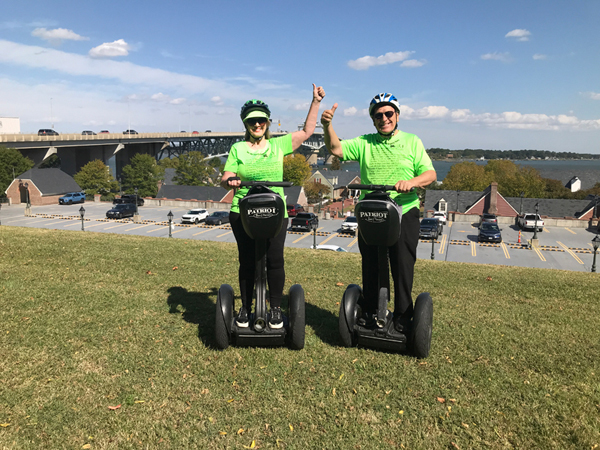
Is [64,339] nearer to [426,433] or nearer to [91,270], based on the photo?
[91,270]

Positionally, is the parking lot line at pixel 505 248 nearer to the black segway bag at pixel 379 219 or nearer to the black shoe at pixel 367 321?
the black shoe at pixel 367 321

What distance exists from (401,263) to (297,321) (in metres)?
1.30

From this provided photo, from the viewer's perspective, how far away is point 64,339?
502 cm

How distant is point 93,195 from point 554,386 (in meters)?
65.5

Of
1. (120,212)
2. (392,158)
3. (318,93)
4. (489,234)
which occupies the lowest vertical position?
(489,234)

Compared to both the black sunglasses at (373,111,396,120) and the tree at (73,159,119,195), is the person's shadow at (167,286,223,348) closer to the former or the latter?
the black sunglasses at (373,111,396,120)

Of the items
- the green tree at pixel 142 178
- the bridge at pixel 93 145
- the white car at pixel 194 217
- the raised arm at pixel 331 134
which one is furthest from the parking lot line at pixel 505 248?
the bridge at pixel 93 145

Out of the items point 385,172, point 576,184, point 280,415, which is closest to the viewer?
point 280,415

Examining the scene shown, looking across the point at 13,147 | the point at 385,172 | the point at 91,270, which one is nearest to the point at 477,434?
the point at 385,172

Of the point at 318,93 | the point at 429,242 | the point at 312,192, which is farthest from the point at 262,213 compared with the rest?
the point at 312,192

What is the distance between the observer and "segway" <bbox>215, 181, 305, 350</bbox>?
14.2 ft

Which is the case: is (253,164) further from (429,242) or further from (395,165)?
(429,242)

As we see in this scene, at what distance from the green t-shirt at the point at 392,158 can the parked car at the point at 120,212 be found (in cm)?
4288

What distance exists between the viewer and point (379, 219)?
4273 mm
